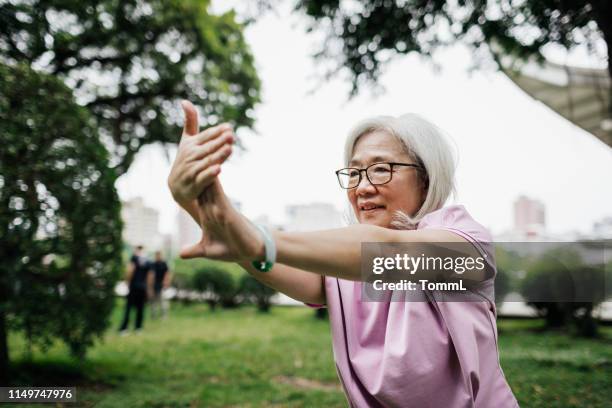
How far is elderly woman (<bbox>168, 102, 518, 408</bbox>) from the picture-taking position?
1.13 metres

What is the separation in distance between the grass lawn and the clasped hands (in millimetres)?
3991

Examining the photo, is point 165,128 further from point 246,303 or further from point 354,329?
point 354,329

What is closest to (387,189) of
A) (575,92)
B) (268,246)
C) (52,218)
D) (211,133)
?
(268,246)

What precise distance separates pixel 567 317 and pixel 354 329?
8.20 metres

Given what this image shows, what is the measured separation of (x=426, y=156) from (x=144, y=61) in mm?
8464

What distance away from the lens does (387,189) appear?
1734 mm

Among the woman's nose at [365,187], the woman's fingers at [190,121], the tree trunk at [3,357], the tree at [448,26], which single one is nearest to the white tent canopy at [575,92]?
the tree at [448,26]

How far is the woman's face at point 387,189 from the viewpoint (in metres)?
1.74

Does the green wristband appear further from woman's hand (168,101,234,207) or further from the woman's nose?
the woman's nose

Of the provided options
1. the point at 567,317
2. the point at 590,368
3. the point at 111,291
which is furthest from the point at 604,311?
the point at 111,291

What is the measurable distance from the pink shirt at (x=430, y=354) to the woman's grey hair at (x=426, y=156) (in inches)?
4.8

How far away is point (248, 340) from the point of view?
8711mm

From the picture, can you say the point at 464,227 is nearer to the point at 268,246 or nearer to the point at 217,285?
the point at 268,246

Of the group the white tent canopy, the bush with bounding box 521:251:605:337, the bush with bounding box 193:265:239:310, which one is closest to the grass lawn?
the bush with bounding box 521:251:605:337
